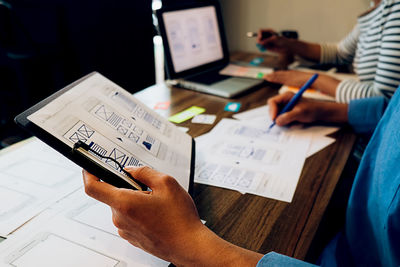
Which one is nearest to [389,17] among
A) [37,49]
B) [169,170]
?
[169,170]

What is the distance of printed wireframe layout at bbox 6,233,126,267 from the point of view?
0.49 m

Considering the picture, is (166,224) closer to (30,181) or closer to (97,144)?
(97,144)

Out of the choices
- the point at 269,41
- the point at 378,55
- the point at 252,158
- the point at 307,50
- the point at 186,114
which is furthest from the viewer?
the point at 307,50

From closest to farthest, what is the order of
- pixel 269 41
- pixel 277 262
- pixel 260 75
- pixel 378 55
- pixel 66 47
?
1. pixel 277 262
2. pixel 378 55
3. pixel 260 75
4. pixel 269 41
5. pixel 66 47

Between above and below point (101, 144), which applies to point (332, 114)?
below

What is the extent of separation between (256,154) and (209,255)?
42cm

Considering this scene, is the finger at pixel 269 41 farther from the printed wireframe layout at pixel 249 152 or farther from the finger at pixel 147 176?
the finger at pixel 147 176

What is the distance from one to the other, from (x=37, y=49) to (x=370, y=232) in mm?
2690

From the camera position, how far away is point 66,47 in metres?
2.89

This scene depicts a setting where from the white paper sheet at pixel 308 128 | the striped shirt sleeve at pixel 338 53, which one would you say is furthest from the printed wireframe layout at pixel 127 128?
the striped shirt sleeve at pixel 338 53

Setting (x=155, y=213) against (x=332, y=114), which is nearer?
(x=155, y=213)

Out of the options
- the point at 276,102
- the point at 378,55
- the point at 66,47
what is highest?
the point at 378,55

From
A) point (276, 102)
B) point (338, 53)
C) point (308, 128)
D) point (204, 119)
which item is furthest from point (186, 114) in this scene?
point (338, 53)

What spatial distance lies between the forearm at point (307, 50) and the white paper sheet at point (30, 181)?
4.72 ft
